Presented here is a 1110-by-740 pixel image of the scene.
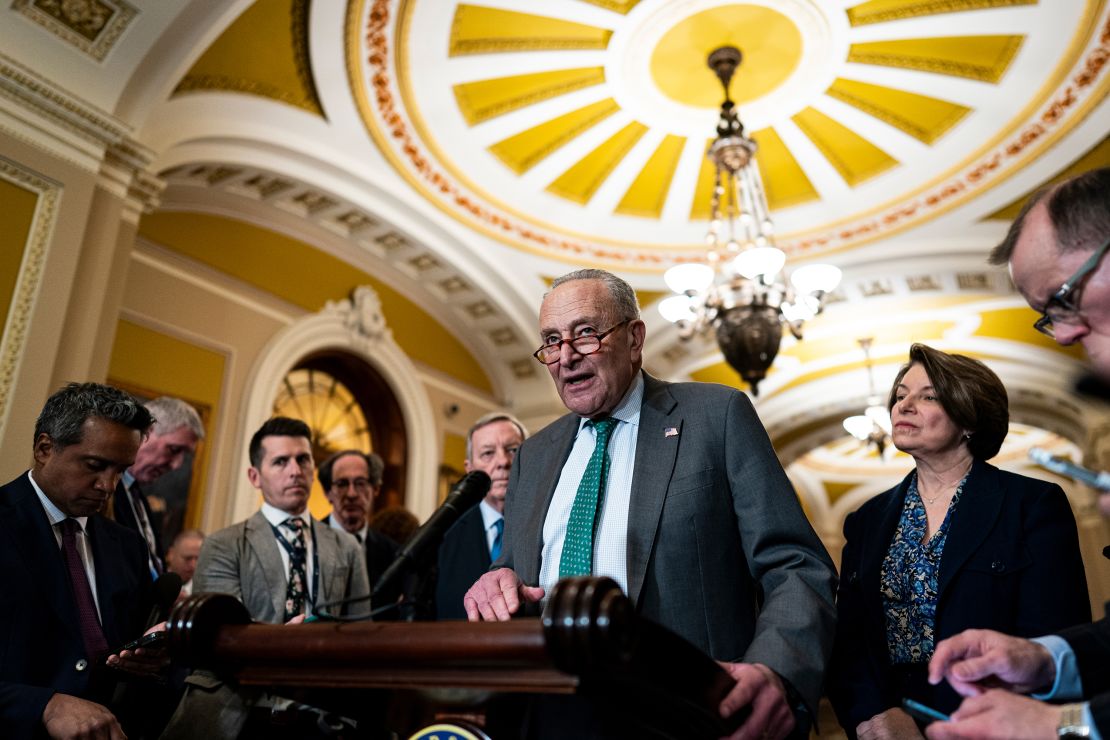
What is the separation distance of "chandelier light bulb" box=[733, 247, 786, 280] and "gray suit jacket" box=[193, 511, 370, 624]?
3354mm

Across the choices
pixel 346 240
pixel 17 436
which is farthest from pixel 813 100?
pixel 17 436

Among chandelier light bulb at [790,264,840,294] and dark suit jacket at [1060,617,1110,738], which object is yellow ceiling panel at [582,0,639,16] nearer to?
chandelier light bulb at [790,264,840,294]

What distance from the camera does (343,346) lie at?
714 centimetres

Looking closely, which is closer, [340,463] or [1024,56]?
[340,463]

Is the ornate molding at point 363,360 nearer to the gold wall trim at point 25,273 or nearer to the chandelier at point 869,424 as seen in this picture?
the gold wall trim at point 25,273

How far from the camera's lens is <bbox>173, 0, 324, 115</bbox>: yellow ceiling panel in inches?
188

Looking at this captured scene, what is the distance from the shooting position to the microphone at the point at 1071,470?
34.7 inches

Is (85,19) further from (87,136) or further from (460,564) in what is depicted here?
(460,564)

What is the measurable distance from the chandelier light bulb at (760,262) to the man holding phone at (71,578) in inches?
154

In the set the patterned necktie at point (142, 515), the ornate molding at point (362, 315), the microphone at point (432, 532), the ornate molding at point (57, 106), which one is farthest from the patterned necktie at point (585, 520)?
the ornate molding at point (362, 315)

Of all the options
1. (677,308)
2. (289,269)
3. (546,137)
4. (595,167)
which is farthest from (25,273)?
(595,167)

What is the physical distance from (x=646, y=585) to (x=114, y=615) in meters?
1.51

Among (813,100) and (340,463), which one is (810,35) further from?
(340,463)

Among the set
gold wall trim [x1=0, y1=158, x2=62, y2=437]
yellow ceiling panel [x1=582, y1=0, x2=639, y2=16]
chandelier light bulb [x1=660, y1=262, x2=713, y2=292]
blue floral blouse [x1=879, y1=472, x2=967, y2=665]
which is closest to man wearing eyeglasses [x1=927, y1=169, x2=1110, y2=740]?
blue floral blouse [x1=879, y1=472, x2=967, y2=665]
